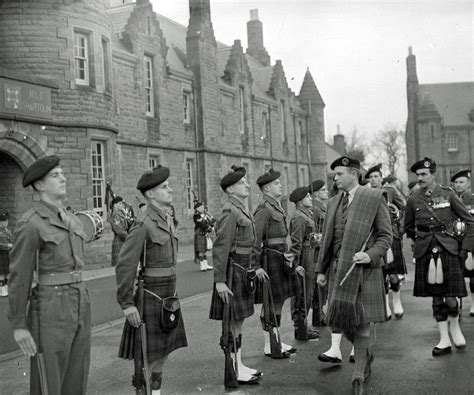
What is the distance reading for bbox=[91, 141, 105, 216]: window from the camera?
18844 millimetres

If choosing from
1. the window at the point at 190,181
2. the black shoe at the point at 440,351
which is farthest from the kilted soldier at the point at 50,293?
the window at the point at 190,181

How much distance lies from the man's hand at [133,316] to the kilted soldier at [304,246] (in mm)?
3258

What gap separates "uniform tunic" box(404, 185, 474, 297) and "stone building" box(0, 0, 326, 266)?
38.8 ft

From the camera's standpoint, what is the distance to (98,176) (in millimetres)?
19031

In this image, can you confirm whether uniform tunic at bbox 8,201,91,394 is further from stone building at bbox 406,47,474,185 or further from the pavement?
stone building at bbox 406,47,474,185

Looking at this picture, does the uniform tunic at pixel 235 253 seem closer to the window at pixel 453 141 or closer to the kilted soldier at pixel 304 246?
the kilted soldier at pixel 304 246

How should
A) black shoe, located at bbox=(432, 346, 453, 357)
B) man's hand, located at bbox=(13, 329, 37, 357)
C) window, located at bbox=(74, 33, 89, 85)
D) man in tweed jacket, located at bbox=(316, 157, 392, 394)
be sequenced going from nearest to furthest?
man's hand, located at bbox=(13, 329, 37, 357) < man in tweed jacket, located at bbox=(316, 157, 392, 394) < black shoe, located at bbox=(432, 346, 453, 357) < window, located at bbox=(74, 33, 89, 85)

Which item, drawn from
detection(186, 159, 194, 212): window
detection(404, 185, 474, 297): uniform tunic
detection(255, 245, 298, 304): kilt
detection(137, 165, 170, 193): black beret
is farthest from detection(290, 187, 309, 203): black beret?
detection(186, 159, 194, 212): window

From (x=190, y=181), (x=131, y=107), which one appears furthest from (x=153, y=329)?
(x=190, y=181)

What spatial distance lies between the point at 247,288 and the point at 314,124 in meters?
39.9

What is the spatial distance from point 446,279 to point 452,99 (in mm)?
62989

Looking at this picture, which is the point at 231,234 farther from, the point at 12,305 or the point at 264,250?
the point at 12,305

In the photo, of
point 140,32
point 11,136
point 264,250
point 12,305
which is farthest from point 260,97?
point 12,305

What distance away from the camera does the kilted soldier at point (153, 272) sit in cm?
485
